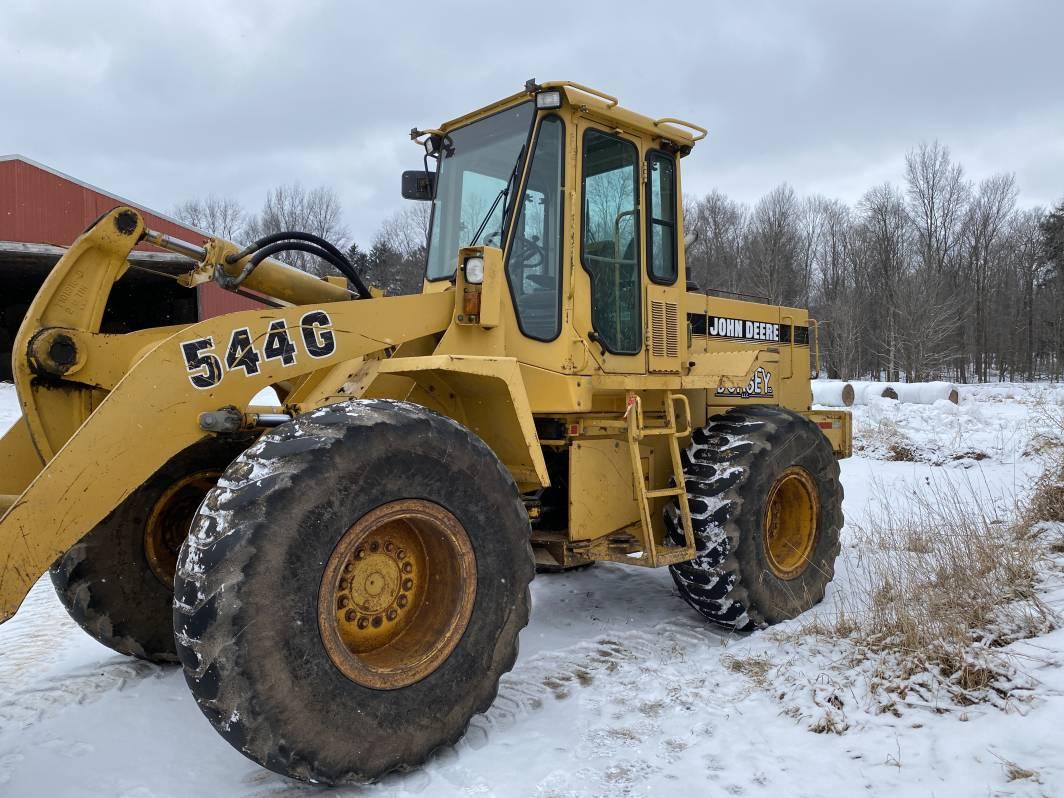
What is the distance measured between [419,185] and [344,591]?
316 centimetres

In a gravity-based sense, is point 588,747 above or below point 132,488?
below

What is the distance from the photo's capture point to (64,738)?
3.44 m

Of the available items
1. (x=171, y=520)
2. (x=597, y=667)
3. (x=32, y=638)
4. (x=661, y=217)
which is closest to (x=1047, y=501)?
(x=661, y=217)

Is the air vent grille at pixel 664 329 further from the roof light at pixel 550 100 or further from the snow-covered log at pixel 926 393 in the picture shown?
the snow-covered log at pixel 926 393

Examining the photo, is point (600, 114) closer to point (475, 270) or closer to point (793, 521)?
point (475, 270)

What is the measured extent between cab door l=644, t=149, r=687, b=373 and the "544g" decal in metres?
2.28

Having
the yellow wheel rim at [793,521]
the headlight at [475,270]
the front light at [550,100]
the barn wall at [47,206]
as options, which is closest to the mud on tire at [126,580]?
the headlight at [475,270]

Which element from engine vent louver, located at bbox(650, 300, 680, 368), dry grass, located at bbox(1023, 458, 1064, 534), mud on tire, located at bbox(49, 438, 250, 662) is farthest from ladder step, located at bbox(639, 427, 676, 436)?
dry grass, located at bbox(1023, 458, 1064, 534)

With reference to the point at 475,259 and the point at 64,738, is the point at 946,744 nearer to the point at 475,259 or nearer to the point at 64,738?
the point at 475,259

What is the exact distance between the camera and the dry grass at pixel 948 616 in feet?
11.3

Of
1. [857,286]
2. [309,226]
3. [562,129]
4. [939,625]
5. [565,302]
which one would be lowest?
[939,625]

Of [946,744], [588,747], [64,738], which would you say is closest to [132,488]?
[64,738]

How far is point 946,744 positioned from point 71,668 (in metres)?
4.33

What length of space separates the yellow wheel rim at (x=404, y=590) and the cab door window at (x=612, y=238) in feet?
6.24
